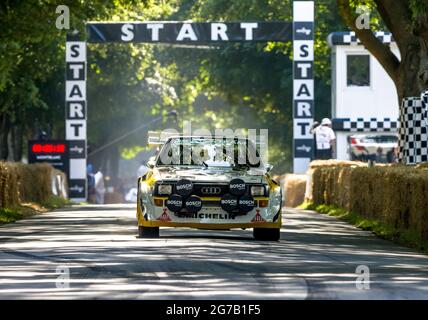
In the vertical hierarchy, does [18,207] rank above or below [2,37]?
below

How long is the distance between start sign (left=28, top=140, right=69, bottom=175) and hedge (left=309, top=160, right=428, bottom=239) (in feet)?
47.4

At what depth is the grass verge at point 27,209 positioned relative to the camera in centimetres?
2908

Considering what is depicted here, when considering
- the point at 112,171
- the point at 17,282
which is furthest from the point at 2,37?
the point at 112,171

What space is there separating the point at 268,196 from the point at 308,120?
2650 cm

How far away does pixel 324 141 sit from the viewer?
1662 inches

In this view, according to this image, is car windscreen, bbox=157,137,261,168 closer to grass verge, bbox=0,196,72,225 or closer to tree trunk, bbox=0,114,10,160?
grass verge, bbox=0,196,72,225

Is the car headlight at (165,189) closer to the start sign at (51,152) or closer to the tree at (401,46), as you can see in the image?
the tree at (401,46)

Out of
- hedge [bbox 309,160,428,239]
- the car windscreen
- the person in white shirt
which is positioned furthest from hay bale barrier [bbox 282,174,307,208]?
the car windscreen

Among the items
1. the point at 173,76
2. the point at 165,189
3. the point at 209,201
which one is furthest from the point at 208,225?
the point at 173,76

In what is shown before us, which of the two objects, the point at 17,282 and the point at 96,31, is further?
the point at 96,31
